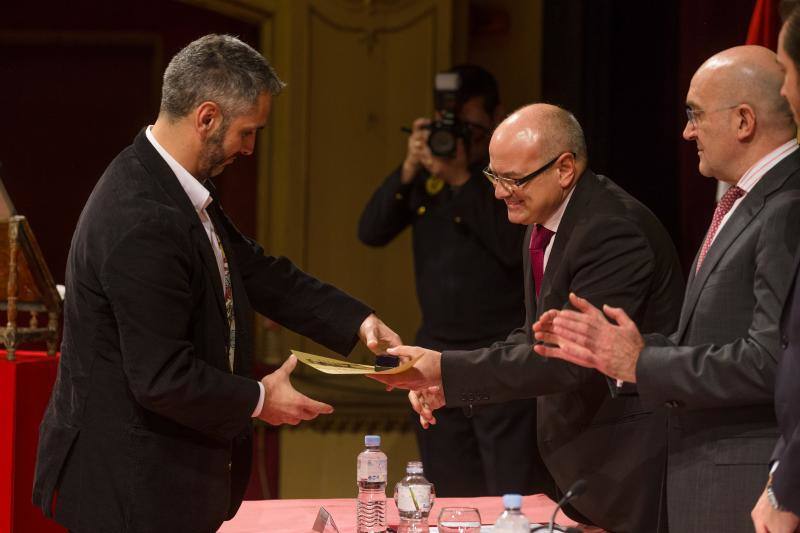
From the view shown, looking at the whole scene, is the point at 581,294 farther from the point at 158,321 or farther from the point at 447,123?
the point at 447,123

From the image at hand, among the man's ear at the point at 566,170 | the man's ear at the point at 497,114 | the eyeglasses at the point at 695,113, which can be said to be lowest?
the man's ear at the point at 566,170

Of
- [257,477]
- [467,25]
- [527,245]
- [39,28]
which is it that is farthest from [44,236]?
[527,245]

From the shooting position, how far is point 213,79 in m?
2.20

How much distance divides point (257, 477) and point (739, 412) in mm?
3430

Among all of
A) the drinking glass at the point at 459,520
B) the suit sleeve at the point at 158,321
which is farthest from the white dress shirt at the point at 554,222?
the suit sleeve at the point at 158,321

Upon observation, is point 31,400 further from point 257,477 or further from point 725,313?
point 257,477

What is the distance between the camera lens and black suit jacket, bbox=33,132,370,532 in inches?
78.5

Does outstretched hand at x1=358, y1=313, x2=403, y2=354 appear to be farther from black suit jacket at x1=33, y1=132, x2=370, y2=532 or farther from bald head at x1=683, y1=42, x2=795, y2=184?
bald head at x1=683, y1=42, x2=795, y2=184

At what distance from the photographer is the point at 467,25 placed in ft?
15.9

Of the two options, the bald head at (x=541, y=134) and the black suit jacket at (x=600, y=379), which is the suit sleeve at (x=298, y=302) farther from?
the bald head at (x=541, y=134)

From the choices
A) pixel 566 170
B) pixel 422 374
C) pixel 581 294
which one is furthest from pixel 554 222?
pixel 422 374

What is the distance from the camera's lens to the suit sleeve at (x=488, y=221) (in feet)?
11.9

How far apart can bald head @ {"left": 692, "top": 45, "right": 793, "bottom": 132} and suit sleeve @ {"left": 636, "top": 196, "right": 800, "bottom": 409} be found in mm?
180

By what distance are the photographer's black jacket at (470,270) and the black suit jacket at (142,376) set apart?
1.61m
